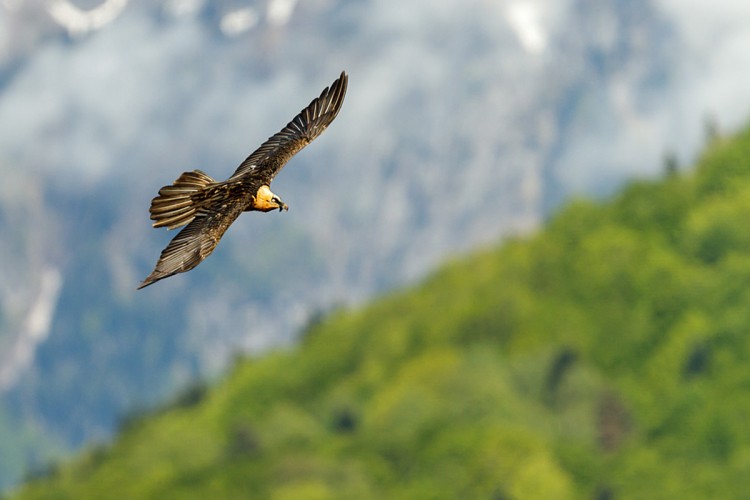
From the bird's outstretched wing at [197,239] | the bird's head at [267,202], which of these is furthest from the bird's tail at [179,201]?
the bird's head at [267,202]

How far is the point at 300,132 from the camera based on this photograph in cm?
4953

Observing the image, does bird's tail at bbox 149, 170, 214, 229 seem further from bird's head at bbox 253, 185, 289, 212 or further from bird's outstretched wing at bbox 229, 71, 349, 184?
bird's outstretched wing at bbox 229, 71, 349, 184

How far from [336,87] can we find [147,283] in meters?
13.4

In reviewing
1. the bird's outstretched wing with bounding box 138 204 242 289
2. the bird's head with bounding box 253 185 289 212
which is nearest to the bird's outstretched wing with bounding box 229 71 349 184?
the bird's head with bounding box 253 185 289 212

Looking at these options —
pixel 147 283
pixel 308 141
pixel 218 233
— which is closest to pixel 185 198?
pixel 218 233

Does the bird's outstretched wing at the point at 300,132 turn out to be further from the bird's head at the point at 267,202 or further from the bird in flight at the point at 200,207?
the bird's head at the point at 267,202

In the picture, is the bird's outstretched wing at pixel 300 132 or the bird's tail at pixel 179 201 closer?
the bird's tail at pixel 179 201

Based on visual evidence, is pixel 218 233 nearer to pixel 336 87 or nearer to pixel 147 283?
pixel 147 283

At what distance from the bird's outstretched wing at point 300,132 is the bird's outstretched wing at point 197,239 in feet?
11.0

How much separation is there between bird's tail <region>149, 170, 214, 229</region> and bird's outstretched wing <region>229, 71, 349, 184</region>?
361 cm

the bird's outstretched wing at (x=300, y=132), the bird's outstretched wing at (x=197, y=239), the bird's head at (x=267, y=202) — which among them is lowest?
the bird's outstretched wing at (x=197, y=239)

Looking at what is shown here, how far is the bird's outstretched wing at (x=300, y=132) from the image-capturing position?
4591cm

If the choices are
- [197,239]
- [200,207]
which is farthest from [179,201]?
[197,239]

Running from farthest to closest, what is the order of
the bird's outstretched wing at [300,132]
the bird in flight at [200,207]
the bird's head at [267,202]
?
the bird's outstretched wing at [300,132] → the bird's head at [267,202] → the bird in flight at [200,207]
